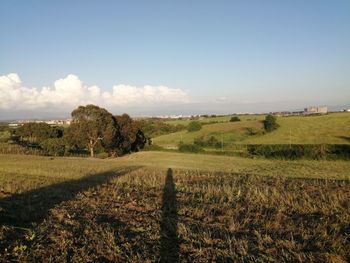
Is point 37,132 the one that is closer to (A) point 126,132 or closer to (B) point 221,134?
(A) point 126,132

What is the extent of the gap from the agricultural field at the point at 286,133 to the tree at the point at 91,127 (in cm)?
1980

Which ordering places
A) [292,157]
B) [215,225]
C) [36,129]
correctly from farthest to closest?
1. [36,129]
2. [292,157]
3. [215,225]

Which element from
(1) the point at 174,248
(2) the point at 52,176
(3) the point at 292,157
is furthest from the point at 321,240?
(3) the point at 292,157

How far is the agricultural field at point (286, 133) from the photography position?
225ft

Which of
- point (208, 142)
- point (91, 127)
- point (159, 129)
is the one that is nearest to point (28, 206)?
point (91, 127)

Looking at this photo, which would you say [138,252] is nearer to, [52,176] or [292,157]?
[52,176]

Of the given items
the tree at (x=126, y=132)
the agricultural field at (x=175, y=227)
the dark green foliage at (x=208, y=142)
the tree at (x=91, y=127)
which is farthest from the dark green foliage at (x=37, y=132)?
the agricultural field at (x=175, y=227)

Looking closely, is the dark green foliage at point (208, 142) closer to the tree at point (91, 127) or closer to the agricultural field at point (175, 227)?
the tree at point (91, 127)

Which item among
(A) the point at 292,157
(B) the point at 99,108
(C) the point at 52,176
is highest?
(B) the point at 99,108

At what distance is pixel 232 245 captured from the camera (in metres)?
7.18

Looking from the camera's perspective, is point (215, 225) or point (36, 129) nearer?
point (215, 225)

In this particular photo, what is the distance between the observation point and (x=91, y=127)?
58.5m

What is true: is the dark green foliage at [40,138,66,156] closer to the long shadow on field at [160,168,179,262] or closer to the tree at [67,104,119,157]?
the tree at [67,104,119,157]

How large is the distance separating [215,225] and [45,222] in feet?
14.1
